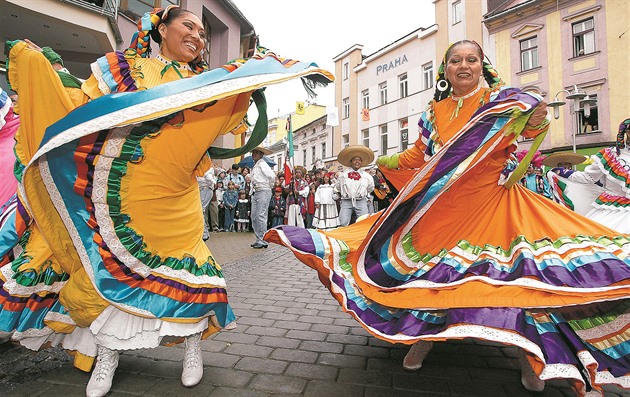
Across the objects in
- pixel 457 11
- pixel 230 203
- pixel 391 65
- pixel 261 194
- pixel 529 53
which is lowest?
pixel 230 203

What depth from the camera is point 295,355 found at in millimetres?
2488

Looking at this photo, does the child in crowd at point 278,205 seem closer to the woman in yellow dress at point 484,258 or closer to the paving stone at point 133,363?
the woman in yellow dress at point 484,258

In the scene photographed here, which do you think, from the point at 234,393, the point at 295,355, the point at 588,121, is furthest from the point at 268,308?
the point at 588,121

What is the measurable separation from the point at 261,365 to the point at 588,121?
792 inches

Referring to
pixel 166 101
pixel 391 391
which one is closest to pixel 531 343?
pixel 391 391

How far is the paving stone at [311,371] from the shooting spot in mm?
2193

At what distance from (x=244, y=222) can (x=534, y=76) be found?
15784mm

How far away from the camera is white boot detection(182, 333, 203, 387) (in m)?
2.03

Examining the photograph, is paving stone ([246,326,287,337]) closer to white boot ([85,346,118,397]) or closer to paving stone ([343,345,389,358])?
paving stone ([343,345,389,358])

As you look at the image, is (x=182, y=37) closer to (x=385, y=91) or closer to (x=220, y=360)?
(x=220, y=360)

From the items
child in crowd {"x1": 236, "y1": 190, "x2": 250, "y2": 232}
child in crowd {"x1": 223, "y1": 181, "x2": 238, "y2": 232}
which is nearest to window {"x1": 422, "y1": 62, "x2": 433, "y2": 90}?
child in crowd {"x1": 236, "y1": 190, "x2": 250, "y2": 232}

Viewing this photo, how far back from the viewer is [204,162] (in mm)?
2191

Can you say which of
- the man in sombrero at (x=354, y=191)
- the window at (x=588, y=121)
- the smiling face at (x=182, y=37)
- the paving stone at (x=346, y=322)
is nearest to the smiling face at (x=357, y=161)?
the man in sombrero at (x=354, y=191)

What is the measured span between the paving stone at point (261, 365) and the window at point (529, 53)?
70.2 feet
